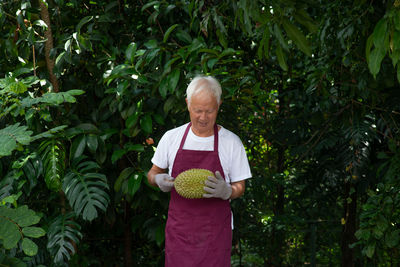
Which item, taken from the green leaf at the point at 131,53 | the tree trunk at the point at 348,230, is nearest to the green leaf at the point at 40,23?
the green leaf at the point at 131,53

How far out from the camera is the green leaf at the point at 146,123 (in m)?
2.58

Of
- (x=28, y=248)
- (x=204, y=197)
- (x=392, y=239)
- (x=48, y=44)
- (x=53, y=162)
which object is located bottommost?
(x=28, y=248)

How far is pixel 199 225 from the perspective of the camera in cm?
200

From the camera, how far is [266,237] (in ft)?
13.0

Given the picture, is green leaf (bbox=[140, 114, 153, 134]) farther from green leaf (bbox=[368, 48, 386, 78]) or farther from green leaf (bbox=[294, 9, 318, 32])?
green leaf (bbox=[368, 48, 386, 78])

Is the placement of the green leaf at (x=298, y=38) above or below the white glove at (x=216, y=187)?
above

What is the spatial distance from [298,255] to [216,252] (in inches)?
87.5

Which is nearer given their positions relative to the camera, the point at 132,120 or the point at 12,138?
the point at 12,138

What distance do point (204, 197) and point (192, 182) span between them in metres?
0.11

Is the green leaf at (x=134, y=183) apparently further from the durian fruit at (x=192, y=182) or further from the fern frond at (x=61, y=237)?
the durian fruit at (x=192, y=182)

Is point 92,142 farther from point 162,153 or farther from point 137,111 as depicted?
point 162,153

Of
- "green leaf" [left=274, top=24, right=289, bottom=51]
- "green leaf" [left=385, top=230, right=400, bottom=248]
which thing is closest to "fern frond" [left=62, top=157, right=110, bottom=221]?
"green leaf" [left=274, top=24, right=289, bottom=51]

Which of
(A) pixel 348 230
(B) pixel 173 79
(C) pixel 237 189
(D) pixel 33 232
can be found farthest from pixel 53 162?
(A) pixel 348 230

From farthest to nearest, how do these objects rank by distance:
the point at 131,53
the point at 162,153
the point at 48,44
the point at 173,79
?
the point at 48,44, the point at 131,53, the point at 173,79, the point at 162,153
